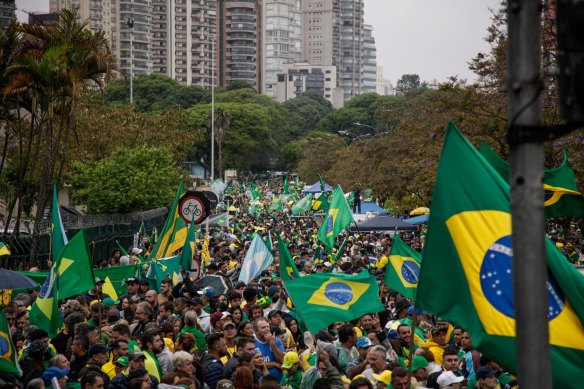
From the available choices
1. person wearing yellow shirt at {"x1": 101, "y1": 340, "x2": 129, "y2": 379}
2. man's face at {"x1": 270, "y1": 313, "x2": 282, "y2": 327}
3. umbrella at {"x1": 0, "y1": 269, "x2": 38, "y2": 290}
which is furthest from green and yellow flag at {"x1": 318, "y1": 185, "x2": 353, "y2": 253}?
person wearing yellow shirt at {"x1": 101, "y1": 340, "x2": 129, "y2": 379}

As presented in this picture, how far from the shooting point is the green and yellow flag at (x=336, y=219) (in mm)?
23312

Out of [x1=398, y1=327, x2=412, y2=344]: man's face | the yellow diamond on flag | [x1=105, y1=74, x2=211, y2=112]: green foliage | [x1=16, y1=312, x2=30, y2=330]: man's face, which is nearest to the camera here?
the yellow diamond on flag

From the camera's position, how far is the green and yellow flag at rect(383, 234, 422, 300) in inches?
525

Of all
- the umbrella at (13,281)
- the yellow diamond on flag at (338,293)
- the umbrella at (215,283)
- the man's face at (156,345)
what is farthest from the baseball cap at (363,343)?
→ the umbrella at (215,283)

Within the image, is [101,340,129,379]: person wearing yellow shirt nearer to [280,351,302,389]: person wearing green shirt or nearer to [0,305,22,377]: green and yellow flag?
[0,305,22,377]: green and yellow flag

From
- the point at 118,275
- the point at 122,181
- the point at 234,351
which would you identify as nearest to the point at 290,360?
the point at 234,351

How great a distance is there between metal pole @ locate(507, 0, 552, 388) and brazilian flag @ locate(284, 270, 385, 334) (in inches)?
248

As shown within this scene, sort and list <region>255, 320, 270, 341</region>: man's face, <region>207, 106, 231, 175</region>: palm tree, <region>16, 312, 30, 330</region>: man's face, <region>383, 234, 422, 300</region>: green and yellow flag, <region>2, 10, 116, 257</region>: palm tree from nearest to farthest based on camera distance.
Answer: <region>255, 320, 270, 341</region>: man's face < <region>16, 312, 30, 330</region>: man's face < <region>383, 234, 422, 300</region>: green and yellow flag < <region>2, 10, 116, 257</region>: palm tree < <region>207, 106, 231, 175</region>: palm tree

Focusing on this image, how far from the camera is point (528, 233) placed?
458cm

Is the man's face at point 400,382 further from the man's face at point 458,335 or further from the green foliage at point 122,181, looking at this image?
the green foliage at point 122,181

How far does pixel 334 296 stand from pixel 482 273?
4.86 m

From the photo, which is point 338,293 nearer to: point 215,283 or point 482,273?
point 482,273

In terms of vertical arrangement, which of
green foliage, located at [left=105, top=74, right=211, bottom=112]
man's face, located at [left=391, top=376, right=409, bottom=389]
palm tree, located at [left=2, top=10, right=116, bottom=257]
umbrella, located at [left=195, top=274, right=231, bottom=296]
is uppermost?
green foliage, located at [left=105, top=74, right=211, bottom=112]

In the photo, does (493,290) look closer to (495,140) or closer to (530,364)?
(530,364)
